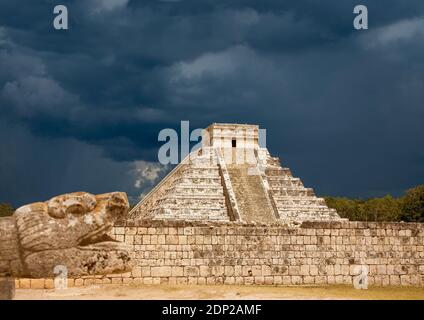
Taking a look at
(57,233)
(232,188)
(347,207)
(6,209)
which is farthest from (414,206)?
(57,233)

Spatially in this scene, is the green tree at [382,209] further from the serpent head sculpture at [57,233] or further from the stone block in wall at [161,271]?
the serpent head sculpture at [57,233]

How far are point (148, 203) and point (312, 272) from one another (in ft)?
111

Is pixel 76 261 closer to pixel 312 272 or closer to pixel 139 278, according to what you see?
pixel 139 278

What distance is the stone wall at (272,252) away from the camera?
1436 centimetres

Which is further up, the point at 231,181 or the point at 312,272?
the point at 231,181

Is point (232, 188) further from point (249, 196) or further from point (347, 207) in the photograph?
point (347, 207)

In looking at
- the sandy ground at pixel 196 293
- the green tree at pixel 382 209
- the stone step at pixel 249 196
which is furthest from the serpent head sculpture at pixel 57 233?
the green tree at pixel 382 209

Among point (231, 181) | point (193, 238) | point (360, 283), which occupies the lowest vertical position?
point (360, 283)

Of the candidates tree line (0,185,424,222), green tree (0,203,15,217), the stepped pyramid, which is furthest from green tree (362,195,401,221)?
green tree (0,203,15,217)

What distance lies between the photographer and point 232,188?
148 ft

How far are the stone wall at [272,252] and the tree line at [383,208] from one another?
41676mm
